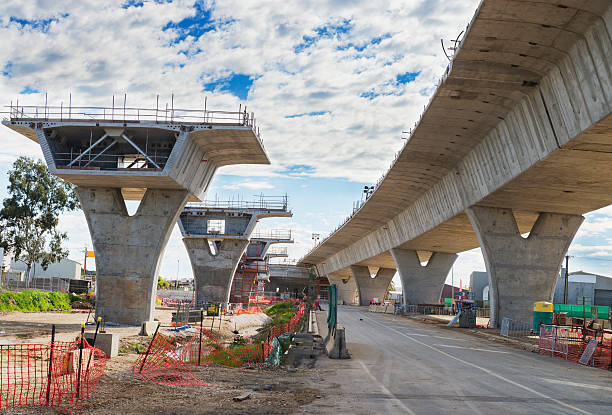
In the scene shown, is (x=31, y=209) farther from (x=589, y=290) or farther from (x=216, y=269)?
(x=589, y=290)

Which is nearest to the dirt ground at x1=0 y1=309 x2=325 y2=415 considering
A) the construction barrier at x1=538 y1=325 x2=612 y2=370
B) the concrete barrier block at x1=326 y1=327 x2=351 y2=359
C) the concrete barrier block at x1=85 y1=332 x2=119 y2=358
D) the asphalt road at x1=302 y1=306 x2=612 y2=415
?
the concrete barrier block at x1=85 y1=332 x2=119 y2=358

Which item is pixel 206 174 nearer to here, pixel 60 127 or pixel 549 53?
pixel 60 127

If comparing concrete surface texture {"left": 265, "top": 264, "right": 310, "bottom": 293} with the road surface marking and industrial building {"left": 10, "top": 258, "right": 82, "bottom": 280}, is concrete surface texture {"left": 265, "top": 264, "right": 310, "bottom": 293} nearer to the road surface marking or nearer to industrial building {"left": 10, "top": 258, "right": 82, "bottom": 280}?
industrial building {"left": 10, "top": 258, "right": 82, "bottom": 280}

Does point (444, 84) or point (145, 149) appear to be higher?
point (145, 149)

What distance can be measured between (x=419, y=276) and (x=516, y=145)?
38.5 meters

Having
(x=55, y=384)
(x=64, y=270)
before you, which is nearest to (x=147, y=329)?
(x=55, y=384)

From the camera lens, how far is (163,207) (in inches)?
1304

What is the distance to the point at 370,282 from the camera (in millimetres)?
91312

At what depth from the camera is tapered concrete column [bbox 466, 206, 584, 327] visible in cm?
3447

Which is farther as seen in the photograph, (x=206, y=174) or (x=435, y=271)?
(x=435, y=271)

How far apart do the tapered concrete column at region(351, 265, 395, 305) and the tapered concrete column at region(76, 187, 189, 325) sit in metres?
59.9

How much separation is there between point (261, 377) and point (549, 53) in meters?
12.8

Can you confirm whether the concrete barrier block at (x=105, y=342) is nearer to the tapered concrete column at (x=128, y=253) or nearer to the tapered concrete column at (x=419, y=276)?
the tapered concrete column at (x=128, y=253)

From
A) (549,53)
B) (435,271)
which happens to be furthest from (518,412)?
(435,271)
